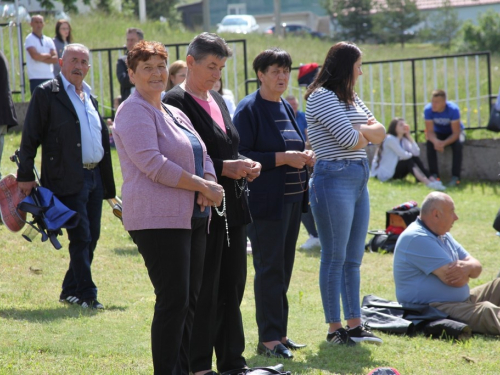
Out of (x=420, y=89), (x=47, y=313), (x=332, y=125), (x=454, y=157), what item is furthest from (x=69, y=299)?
(x=420, y=89)

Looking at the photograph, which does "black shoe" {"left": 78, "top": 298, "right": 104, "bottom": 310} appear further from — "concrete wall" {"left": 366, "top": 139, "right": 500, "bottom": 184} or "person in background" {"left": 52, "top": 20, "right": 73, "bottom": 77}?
"concrete wall" {"left": 366, "top": 139, "right": 500, "bottom": 184}

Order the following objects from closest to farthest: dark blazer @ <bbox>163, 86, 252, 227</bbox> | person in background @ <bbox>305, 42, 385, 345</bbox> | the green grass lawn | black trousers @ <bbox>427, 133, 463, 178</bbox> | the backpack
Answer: dark blazer @ <bbox>163, 86, 252, 227</bbox> → the green grass lawn → person in background @ <bbox>305, 42, 385, 345</bbox> → the backpack → black trousers @ <bbox>427, 133, 463, 178</bbox>

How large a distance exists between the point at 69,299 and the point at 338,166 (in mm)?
2446

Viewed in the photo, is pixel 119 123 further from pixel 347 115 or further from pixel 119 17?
pixel 119 17

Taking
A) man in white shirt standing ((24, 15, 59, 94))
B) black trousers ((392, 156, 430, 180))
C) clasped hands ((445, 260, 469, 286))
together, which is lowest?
clasped hands ((445, 260, 469, 286))

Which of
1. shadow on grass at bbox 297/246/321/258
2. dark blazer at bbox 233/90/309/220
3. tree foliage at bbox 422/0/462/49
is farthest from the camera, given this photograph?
tree foliage at bbox 422/0/462/49

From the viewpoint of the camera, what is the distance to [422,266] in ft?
19.4

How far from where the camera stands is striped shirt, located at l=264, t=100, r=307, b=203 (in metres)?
4.83

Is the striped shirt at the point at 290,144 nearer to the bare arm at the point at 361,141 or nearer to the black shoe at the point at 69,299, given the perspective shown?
the bare arm at the point at 361,141

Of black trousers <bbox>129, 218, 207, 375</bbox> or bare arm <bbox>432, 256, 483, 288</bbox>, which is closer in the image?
black trousers <bbox>129, 218, 207, 375</bbox>

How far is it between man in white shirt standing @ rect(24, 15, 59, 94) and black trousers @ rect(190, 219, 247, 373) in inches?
339

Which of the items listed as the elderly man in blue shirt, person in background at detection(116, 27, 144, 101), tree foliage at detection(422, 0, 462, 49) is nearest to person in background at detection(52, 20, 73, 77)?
person in background at detection(116, 27, 144, 101)

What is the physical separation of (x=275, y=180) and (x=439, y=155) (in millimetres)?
8832

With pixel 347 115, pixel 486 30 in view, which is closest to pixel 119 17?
pixel 486 30
